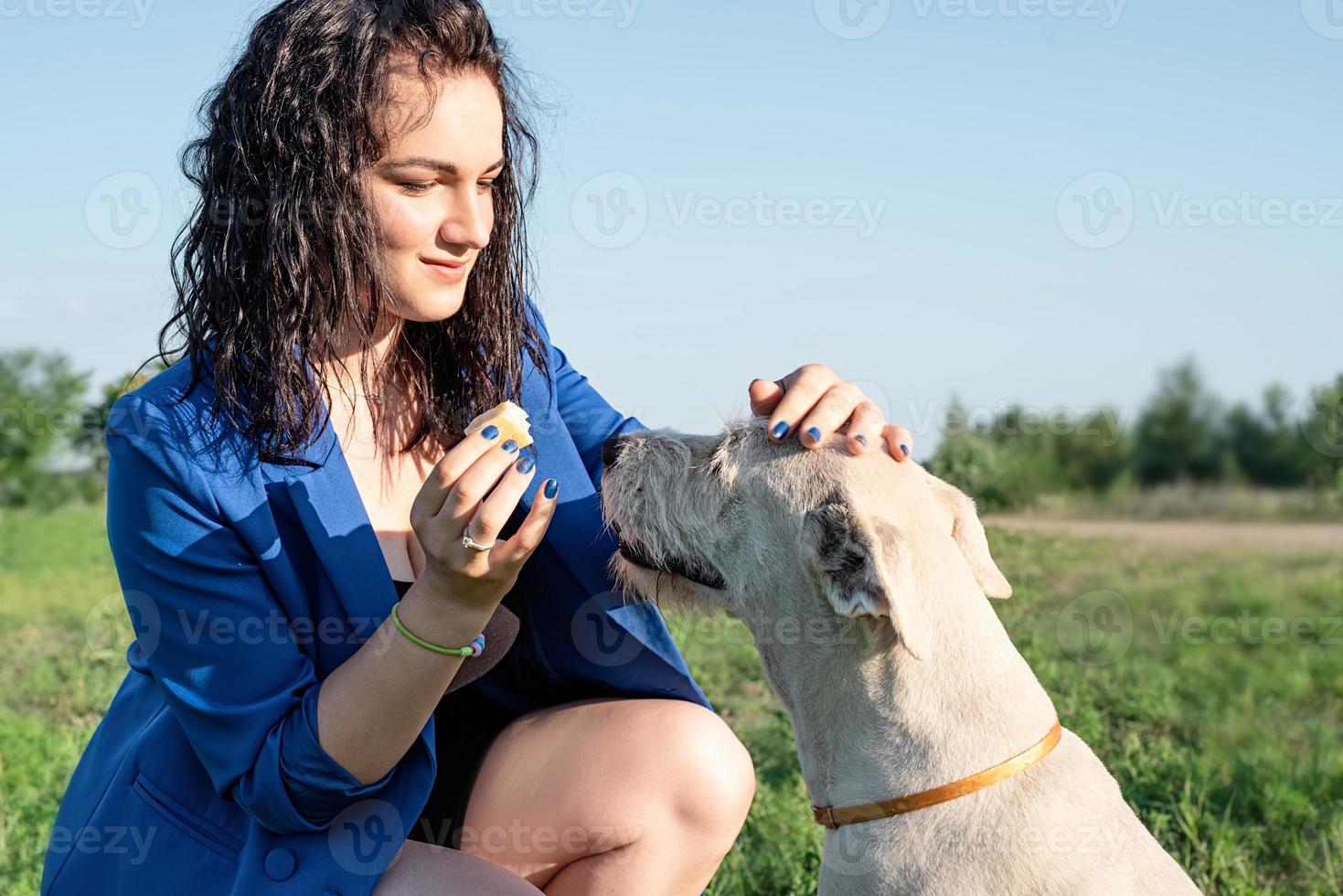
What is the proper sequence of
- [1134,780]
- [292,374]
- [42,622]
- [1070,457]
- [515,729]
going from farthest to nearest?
[1070,457] < [42,622] < [1134,780] < [515,729] < [292,374]

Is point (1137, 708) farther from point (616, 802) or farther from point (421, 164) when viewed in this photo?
point (421, 164)

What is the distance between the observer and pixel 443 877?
3.02m

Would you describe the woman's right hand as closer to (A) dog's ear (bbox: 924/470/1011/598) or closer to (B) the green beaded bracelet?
(B) the green beaded bracelet

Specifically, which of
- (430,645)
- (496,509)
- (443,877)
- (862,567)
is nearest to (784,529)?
(862,567)

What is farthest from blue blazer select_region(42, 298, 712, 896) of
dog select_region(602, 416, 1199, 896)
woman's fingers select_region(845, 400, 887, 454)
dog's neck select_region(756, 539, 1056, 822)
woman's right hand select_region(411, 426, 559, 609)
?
woman's fingers select_region(845, 400, 887, 454)

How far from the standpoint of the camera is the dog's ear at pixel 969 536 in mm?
3242

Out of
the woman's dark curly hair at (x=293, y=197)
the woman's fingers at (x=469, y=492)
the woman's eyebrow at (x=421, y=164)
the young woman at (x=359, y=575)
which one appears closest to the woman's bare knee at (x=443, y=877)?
the young woman at (x=359, y=575)

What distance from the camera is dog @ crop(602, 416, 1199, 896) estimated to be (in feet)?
9.25

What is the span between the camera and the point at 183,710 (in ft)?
9.87

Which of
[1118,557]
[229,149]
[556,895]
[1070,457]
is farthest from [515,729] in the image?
[1070,457]

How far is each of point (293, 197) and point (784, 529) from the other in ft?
5.35

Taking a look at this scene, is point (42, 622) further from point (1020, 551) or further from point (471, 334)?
point (1020, 551)

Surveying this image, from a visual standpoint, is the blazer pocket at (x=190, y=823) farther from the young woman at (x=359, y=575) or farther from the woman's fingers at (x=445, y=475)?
the woman's fingers at (x=445, y=475)

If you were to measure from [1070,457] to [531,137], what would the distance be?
1007 cm
